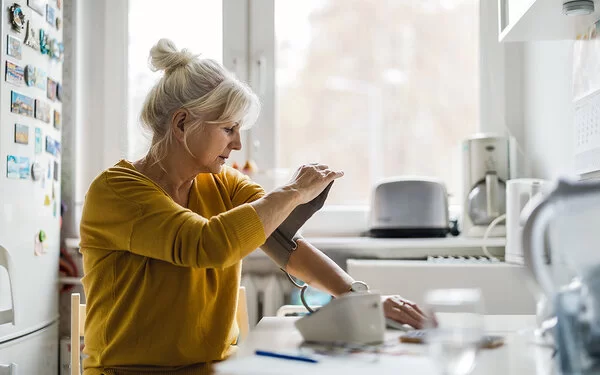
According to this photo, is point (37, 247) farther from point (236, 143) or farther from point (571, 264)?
point (571, 264)

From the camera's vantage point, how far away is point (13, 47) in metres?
1.93

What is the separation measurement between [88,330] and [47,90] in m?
1.09

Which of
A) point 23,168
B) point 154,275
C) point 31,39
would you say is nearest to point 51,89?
point 31,39

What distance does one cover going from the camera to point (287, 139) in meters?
2.69

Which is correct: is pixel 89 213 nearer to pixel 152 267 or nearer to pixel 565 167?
pixel 152 267

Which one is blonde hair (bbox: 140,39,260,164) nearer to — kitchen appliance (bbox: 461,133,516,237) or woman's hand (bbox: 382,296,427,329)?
woman's hand (bbox: 382,296,427,329)

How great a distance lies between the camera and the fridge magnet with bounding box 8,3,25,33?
1925mm

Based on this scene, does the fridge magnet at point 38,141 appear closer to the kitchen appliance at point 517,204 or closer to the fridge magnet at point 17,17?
the fridge magnet at point 17,17

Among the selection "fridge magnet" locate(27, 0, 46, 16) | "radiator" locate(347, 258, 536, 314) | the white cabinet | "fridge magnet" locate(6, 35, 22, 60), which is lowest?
"radiator" locate(347, 258, 536, 314)

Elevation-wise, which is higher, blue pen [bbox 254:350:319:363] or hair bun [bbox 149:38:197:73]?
hair bun [bbox 149:38:197:73]

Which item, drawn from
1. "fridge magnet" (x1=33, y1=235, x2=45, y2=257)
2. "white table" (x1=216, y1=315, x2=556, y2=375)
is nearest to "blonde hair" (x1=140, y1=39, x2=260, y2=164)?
"white table" (x1=216, y1=315, x2=556, y2=375)

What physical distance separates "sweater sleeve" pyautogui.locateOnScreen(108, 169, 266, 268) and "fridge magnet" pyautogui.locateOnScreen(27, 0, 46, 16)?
3.60 ft

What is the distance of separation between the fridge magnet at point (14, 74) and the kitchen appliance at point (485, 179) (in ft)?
4.86

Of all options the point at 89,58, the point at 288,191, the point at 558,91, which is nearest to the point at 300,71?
the point at 89,58
